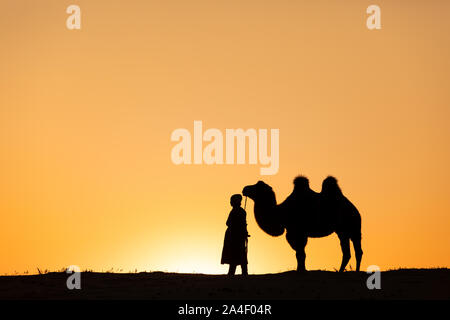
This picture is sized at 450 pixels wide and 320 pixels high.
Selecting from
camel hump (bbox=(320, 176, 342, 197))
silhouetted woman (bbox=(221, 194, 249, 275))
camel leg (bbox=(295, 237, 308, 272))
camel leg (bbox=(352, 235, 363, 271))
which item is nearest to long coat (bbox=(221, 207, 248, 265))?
silhouetted woman (bbox=(221, 194, 249, 275))

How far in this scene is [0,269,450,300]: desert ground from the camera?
15992mm

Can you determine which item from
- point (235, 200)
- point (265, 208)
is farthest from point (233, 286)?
point (265, 208)

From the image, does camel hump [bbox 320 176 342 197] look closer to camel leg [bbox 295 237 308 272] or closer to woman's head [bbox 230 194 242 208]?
camel leg [bbox 295 237 308 272]

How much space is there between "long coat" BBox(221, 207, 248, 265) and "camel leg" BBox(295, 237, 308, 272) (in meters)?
1.45

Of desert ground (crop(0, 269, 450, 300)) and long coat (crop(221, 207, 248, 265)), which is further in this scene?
long coat (crop(221, 207, 248, 265))

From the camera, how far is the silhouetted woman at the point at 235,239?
20.7 meters

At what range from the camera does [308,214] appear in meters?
20.8
